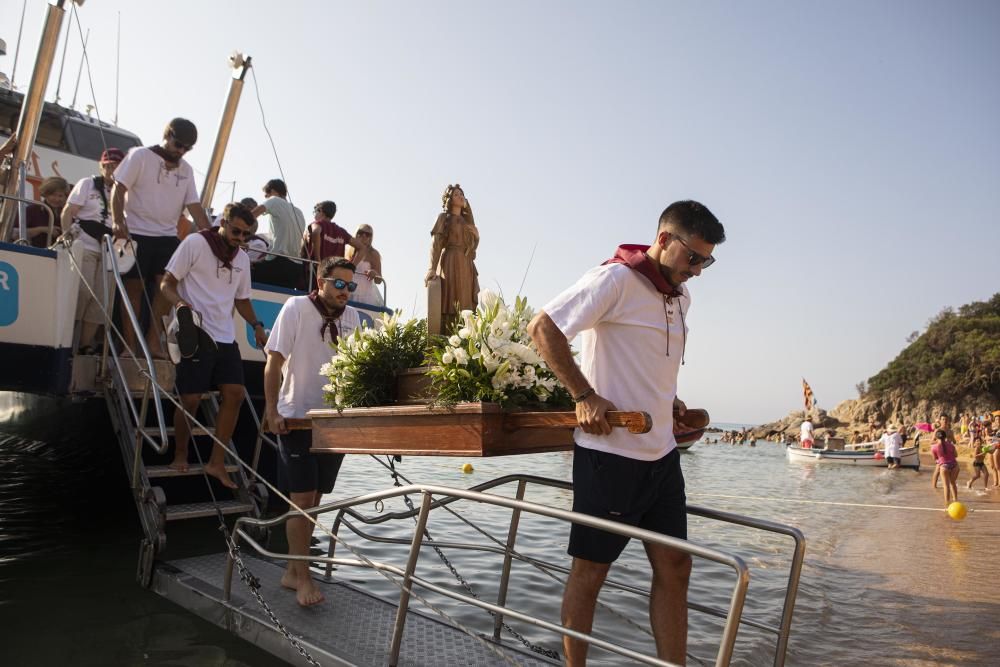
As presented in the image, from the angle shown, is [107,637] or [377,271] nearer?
[107,637]

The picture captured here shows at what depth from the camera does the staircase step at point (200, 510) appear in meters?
5.41

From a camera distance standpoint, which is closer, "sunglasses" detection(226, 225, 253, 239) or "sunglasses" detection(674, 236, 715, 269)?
"sunglasses" detection(674, 236, 715, 269)

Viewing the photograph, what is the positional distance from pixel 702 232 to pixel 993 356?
69487mm

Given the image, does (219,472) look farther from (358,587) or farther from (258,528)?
(358,587)

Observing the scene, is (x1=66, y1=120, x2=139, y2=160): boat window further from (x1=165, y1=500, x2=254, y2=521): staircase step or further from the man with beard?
(x1=165, y1=500, x2=254, y2=521): staircase step

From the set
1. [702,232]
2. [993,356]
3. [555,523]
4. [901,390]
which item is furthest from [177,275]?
[901,390]

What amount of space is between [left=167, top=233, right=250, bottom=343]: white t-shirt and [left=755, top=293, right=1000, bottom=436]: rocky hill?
6877cm

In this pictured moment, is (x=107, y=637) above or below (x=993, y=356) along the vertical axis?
below

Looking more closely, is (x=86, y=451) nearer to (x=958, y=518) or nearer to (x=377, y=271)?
(x=377, y=271)

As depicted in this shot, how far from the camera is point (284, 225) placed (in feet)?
28.7

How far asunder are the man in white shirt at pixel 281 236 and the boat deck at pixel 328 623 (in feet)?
13.9

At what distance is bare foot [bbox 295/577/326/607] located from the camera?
452cm

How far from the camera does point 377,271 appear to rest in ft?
29.8

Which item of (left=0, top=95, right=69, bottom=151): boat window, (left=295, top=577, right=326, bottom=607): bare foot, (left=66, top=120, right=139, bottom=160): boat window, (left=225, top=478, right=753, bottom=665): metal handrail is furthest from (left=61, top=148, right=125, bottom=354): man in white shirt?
(left=0, top=95, right=69, bottom=151): boat window
